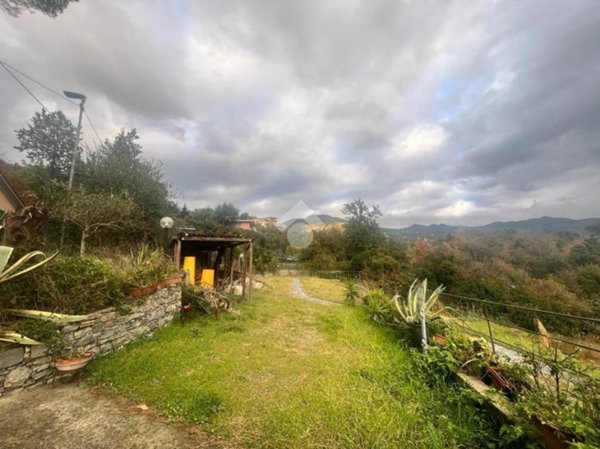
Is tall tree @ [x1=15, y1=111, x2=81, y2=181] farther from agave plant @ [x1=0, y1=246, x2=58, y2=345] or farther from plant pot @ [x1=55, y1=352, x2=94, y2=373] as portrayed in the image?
plant pot @ [x1=55, y1=352, x2=94, y2=373]

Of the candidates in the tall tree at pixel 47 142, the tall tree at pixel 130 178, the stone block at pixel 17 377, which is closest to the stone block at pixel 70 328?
the stone block at pixel 17 377

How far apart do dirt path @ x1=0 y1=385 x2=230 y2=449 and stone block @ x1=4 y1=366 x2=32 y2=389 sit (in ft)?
0.43

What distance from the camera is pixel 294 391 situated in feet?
11.7

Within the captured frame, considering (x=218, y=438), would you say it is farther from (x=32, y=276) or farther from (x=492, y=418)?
(x=32, y=276)

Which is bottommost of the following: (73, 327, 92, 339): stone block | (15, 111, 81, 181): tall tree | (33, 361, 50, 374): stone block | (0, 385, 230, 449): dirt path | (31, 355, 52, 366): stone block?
(0, 385, 230, 449): dirt path

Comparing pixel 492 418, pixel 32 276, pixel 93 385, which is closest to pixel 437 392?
pixel 492 418

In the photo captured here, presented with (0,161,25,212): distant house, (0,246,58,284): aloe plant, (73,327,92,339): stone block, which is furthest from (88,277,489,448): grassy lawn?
(0,161,25,212): distant house

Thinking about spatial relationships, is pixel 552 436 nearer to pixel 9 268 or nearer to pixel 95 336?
pixel 95 336

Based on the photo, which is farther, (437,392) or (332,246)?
(332,246)

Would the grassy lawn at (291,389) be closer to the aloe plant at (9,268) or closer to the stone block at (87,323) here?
the stone block at (87,323)

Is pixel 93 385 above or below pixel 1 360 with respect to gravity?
below

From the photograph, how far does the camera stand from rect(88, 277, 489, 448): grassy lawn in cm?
270

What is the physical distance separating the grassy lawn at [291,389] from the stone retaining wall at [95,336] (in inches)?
10.3

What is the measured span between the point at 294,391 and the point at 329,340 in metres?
2.38
